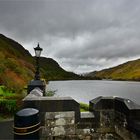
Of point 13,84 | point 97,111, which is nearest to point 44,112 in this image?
point 97,111

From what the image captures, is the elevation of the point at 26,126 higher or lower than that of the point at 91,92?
higher

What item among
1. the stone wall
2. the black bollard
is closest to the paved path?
the stone wall

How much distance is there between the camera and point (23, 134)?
15.2 feet

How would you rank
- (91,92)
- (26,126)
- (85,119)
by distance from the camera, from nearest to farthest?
(26,126) → (85,119) → (91,92)

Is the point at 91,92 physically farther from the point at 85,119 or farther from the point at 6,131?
the point at 85,119

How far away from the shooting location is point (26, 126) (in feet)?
15.4

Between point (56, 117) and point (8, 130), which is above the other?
point (56, 117)

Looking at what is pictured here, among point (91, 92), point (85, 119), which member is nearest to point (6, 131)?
point (85, 119)

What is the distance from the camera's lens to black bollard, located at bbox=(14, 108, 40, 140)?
4.66 meters

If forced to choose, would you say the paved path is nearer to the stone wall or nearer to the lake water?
the stone wall

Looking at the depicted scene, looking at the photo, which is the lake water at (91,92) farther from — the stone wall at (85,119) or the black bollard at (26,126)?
the black bollard at (26,126)

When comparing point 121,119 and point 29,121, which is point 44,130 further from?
point 121,119

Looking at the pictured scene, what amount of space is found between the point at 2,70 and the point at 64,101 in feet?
77.3

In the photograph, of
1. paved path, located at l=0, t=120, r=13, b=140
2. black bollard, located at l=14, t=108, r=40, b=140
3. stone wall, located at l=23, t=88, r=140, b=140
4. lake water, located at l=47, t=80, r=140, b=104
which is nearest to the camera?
black bollard, located at l=14, t=108, r=40, b=140
